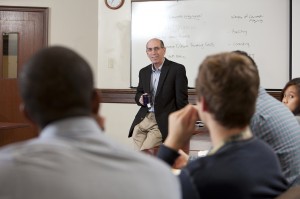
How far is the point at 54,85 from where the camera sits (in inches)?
30.9

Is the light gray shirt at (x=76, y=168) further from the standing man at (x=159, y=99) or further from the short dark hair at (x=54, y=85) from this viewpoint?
the standing man at (x=159, y=99)

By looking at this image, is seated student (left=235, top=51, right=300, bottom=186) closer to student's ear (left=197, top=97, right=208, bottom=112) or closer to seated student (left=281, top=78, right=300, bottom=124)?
student's ear (left=197, top=97, right=208, bottom=112)

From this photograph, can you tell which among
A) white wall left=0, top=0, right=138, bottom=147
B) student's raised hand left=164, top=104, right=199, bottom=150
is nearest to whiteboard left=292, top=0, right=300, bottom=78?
white wall left=0, top=0, right=138, bottom=147

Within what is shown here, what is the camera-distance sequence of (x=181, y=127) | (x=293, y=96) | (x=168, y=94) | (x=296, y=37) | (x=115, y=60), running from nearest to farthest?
(x=181, y=127)
(x=293, y=96)
(x=168, y=94)
(x=296, y=37)
(x=115, y=60)

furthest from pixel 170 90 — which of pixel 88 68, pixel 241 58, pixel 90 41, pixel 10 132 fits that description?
pixel 88 68

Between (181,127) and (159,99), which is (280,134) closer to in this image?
(181,127)

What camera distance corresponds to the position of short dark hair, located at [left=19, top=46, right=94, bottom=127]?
788mm

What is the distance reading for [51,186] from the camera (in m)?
0.73

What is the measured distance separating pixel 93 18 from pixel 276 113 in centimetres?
443

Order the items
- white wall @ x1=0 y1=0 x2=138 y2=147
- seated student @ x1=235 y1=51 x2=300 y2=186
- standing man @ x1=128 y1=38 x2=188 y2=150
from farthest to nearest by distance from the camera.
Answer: white wall @ x1=0 y1=0 x2=138 y2=147 < standing man @ x1=128 y1=38 x2=188 y2=150 < seated student @ x1=235 y1=51 x2=300 y2=186

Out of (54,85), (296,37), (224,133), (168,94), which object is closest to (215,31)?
(296,37)

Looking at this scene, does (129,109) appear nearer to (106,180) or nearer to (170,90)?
(170,90)

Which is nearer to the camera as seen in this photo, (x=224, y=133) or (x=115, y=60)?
(x=224, y=133)

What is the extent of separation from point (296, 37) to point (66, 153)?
4335 mm
